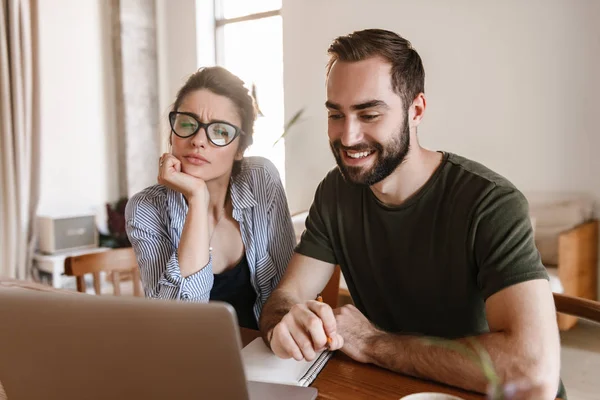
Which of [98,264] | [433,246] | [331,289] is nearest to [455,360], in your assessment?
[433,246]

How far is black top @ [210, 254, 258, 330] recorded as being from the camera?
5.06 ft

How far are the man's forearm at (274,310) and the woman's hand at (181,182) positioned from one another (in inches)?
15.6

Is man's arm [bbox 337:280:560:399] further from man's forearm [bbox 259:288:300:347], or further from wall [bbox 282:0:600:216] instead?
wall [bbox 282:0:600:216]

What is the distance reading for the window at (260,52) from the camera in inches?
187

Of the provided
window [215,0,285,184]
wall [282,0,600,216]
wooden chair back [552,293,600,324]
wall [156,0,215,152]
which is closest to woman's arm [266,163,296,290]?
wooden chair back [552,293,600,324]

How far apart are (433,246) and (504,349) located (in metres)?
0.32

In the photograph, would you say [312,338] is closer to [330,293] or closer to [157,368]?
[157,368]

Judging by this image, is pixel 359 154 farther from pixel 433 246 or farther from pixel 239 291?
pixel 239 291

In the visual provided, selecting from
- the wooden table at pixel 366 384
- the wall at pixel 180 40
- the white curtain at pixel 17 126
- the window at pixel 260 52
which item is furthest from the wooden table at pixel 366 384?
the wall at pixel 180 40

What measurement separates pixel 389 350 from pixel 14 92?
3864mm

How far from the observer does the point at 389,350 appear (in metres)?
0.95

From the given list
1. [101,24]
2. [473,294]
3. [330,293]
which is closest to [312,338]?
[473,294]

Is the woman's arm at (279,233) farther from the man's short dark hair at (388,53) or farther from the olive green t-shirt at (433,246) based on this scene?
the man's short dark hair at (388,53)

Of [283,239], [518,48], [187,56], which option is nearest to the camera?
[283,239]
